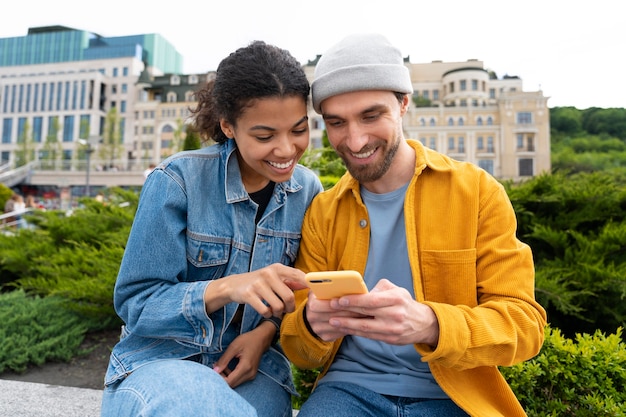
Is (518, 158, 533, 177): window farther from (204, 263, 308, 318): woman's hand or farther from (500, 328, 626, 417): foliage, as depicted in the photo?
(204, 263, 308, 318): woman's hand

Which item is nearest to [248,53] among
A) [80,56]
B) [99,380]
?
Answer: [99,380]

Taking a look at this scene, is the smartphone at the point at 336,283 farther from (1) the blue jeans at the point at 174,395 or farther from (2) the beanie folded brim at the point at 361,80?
(2) the beanie folded brim at the point at 361,80

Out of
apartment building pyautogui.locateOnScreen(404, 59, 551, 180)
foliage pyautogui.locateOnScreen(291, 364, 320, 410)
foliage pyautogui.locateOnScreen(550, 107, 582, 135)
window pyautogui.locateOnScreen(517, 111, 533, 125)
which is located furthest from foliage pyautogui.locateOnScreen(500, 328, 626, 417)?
foliage pyautogui.locateOnScreen(550, 107, 582, 135)

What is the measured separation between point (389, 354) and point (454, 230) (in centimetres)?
46

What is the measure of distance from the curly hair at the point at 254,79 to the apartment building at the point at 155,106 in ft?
119

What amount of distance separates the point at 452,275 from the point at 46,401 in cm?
194

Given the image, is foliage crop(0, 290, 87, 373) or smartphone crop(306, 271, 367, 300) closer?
smartphone crop(306, 271, 367, 300)

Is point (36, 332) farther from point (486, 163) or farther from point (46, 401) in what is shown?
point (486, 163)

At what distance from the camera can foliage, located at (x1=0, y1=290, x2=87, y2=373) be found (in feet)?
10.5

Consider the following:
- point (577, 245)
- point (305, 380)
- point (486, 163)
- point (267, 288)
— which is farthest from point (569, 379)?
point (486, 163)

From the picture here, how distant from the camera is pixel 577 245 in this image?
331cm

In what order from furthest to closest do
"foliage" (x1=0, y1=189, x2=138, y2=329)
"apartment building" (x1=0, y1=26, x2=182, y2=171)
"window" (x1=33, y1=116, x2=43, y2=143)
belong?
"window" (x1=33, y1=116, x2=43, y2=143)
"apartment building" (x1=0, y1=26, x2=182, y2=171)
"foliage" (x1=0, y1=189, x2=138, y2=329)

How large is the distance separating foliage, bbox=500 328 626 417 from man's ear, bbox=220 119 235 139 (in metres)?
1.39

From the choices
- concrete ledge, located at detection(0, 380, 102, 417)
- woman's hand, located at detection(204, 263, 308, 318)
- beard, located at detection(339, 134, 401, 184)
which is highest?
beard, located at detection(339, 134, 401, 184)
